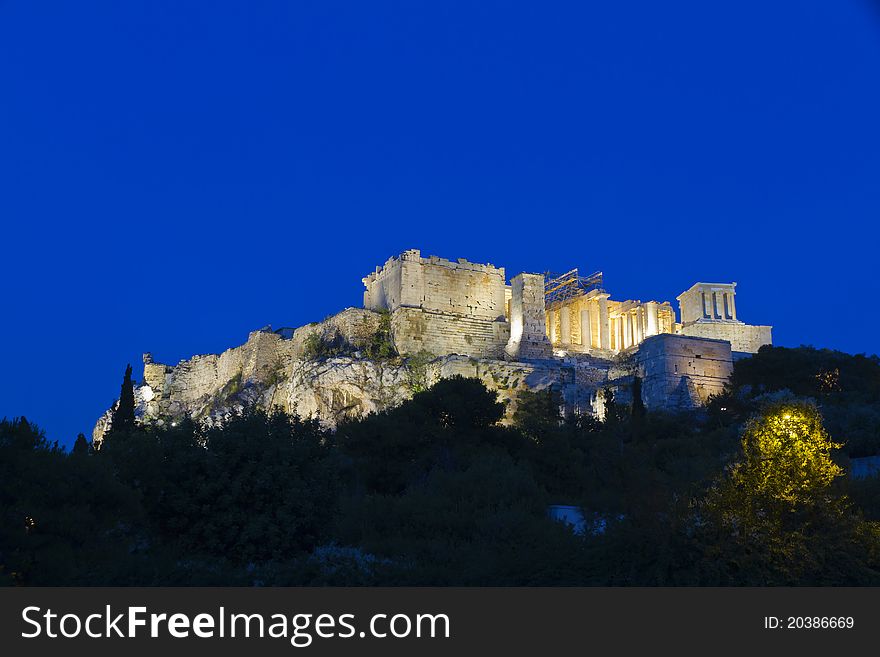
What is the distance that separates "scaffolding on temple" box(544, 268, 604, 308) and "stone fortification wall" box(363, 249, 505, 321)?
461cm

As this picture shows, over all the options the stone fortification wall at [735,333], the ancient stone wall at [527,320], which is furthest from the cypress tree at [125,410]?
the stone fortification wall at [735,333]

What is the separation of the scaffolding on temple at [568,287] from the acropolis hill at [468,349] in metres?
0.09

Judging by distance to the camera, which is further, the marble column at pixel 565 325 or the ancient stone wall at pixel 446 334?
the marble column at pixel 565 325

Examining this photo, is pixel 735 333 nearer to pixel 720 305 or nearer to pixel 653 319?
pixel 720 305

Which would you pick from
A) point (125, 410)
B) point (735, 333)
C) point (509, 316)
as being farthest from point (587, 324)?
point (125, 410)

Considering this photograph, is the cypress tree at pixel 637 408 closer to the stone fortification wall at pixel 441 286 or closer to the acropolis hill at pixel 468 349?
the acropolis hill at pixel 468 349

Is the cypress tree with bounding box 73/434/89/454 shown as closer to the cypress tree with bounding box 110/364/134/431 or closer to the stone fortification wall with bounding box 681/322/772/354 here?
the cypress tree with bounding box 110/364/134/431

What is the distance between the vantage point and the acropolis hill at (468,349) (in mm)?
45750

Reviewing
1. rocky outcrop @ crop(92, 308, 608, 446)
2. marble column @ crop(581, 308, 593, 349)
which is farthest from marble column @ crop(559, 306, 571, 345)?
rocky outcrop @ crop(92, 308, 608, 446)

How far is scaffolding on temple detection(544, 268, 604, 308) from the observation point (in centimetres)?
5631

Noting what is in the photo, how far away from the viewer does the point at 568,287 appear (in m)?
57.4
